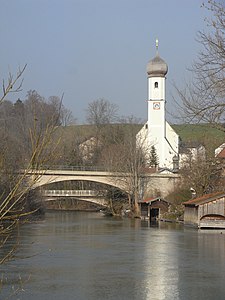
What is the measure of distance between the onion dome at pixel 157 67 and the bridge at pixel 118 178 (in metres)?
16.4

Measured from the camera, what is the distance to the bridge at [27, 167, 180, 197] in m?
50.6

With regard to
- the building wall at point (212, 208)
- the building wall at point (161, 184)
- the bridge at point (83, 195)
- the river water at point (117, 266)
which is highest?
the building wall at point (161, 184)

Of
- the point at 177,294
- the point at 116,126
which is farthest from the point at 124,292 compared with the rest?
the point at 116,126

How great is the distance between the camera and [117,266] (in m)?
20.3

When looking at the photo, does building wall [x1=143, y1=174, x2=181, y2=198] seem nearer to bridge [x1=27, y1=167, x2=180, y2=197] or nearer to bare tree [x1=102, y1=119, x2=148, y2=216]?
bridge [x1=27, y1=167, x2=180, y2=197]

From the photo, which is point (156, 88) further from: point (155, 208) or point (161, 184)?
point (155, 208)

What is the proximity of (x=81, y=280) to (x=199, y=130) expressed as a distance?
6648mm

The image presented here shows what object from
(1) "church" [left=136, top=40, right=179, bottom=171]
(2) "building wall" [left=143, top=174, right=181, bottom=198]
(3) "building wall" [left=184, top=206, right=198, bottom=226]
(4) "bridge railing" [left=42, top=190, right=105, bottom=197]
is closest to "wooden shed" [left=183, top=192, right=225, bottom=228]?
(3) "building wall" [left=184, top=206, right=198, bottom=226]

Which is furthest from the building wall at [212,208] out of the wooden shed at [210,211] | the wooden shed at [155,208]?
the wooden shed at [155,208]

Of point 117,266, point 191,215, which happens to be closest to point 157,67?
point 191,215

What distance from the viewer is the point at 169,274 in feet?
61.4

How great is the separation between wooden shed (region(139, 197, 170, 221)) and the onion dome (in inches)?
926

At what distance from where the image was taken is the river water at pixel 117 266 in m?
15.9

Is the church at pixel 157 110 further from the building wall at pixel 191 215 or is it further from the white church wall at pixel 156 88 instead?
the building wall at pixel 191 215
